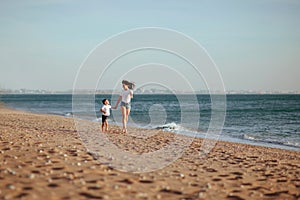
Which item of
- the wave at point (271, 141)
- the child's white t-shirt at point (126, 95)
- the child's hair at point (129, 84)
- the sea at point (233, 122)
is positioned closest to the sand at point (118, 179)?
the child's white t-shirt at point (126, 95)

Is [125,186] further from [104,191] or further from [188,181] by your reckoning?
[188,181]

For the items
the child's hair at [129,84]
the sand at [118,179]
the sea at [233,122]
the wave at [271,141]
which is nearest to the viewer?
the sand at [118,179]

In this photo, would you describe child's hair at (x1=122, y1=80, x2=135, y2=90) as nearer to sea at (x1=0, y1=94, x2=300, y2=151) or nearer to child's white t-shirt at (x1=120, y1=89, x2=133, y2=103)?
child's white t-shirt at (x1=120, y1=89, x2=133, y2=103)

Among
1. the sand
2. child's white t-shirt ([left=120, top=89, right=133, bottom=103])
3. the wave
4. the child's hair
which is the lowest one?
the wave

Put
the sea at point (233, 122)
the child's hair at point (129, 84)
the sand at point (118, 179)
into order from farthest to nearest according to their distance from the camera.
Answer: the sea at point (233, 122)
the child's hair at point (129, 84)
the sand at point (118, 179)

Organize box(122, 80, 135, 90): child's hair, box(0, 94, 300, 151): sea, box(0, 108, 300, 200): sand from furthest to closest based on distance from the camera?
box(0, 94, 300, 151): sea < box(122, 80, 135, 90): child's hair < box(0, 108, 300, 200): sand

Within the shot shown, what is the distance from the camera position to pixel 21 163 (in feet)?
25.8

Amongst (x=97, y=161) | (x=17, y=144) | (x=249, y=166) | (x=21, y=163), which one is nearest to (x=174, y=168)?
(x=97, y=161)

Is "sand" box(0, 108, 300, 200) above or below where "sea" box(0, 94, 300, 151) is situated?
above

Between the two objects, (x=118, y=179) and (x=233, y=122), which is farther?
(x=233, y=122)

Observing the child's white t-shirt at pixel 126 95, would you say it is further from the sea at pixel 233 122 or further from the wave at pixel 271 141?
→ the wave at pixel 271 141

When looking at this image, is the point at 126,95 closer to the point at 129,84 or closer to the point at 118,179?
the point at 129,84

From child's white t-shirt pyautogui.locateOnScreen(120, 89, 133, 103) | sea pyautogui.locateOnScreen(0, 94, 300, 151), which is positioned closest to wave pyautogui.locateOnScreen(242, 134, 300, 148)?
sea pyautogui.locateOnScreen(0, 94, 300, 151)

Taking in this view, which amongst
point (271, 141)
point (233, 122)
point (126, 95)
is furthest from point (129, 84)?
point (233, 122)
